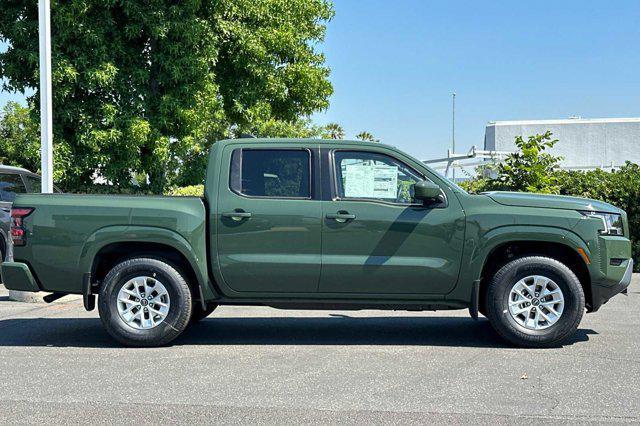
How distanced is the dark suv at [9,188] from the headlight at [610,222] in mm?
8897

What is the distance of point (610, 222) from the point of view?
7230mm

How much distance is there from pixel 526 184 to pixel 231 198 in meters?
9.20

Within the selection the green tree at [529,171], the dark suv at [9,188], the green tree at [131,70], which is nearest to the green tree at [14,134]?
the green tree at [131,70]

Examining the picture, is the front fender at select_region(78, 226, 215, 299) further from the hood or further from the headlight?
the headlight

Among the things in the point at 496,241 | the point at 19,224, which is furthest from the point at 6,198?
the point at 496,241

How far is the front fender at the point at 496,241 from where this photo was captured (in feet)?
23.1

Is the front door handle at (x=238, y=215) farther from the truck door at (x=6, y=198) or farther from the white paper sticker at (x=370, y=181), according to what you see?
the truck door at (x=6, y=198)

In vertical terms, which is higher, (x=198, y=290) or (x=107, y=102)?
(x=107, y=102)

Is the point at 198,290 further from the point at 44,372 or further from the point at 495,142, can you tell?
the point at 495,142

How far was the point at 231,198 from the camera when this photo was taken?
723cm

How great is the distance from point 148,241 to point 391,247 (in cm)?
225

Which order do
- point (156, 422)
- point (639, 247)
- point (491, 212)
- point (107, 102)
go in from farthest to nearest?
1. point (107, 102)
2. point (639, 247)
3. point (491, 212)
4. point (156, 422)

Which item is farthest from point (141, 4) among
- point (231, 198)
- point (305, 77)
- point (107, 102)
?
point (231, 198)

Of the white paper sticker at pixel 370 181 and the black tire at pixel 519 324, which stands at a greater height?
the white paper sticker at pixel 370 181
